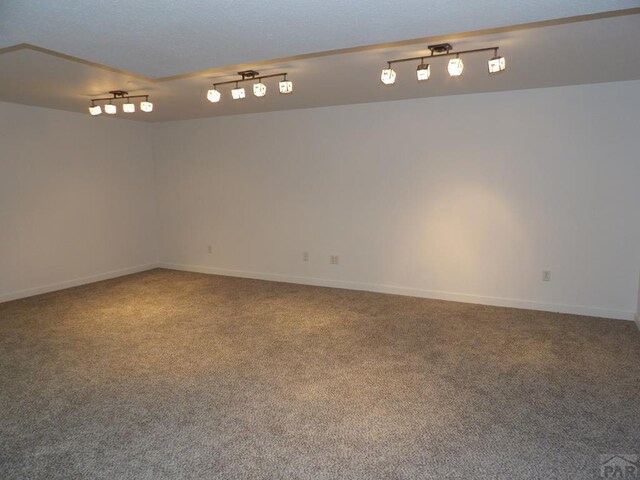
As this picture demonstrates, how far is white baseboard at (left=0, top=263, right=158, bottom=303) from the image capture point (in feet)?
17.3

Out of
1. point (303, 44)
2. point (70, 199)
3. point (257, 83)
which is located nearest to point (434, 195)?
point (257, 83)

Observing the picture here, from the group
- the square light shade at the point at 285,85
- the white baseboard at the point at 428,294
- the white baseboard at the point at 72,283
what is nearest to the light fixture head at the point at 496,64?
the square light shade at the point at 285,85

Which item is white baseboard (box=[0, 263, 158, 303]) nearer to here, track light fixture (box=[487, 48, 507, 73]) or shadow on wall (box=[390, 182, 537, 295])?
shadow on wall (box=[390, 182, 537, 295])

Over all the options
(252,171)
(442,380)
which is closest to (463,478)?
(442,380)

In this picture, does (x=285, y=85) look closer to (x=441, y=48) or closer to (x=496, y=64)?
(x=441, y=48)

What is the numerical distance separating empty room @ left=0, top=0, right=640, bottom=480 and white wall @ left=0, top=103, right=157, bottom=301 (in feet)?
0.10

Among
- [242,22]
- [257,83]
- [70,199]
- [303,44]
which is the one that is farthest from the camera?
[70,199]

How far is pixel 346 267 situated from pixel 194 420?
134 inches

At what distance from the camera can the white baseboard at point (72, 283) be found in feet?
17.3

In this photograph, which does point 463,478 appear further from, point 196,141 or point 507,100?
point 196,141

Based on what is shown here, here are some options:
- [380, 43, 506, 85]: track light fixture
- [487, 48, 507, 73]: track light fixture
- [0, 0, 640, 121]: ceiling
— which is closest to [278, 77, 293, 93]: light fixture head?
[0, 0, 640, 121]: ceiling

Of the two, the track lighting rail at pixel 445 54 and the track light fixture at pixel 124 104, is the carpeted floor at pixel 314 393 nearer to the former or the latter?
the track light fixture at pixel 124 104

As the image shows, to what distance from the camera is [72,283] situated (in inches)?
234

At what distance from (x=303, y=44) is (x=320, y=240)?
3.52 m
